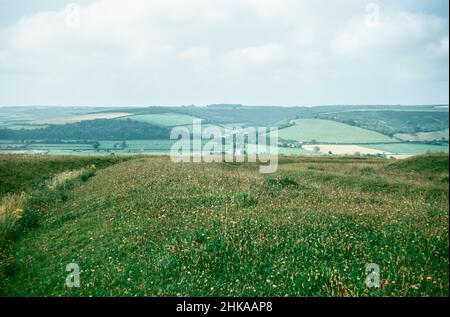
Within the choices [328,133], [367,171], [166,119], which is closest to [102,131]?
[166,119]

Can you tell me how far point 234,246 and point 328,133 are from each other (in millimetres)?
107201

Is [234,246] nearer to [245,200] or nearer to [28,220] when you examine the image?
[245,200]

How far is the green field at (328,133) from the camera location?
98.0m

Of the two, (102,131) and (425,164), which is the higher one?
(102,131)

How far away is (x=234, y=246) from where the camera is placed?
9758 millimetres

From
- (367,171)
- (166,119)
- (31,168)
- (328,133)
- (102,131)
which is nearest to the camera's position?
(367,171)

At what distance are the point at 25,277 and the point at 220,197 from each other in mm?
7708

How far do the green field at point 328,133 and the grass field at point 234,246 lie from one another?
86479 millimetres

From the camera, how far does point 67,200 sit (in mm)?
20688

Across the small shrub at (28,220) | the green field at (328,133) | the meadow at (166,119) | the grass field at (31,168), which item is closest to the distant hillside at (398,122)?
the green field at (328,133)

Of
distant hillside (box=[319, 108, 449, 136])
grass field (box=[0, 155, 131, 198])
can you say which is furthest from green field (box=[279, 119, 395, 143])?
grass field (box=[0, 155, 131, 198])

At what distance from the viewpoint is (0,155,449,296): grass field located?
8023mm

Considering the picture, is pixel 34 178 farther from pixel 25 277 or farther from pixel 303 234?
pixel 303 234

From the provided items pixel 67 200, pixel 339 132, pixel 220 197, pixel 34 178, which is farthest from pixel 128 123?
pixel 220 197
